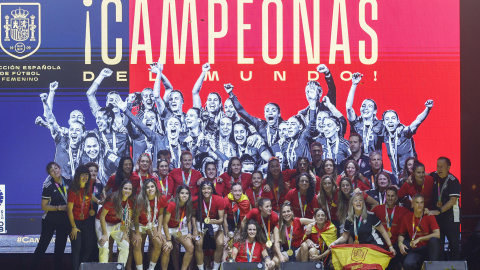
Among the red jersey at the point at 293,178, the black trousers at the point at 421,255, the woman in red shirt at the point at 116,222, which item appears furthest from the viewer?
the red jersey at the point at 293,178

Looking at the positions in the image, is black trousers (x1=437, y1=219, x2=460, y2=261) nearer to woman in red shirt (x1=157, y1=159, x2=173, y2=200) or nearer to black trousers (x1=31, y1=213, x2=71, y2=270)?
woman in red shirt (x1=157, y1=159, x2=173, y2=200)

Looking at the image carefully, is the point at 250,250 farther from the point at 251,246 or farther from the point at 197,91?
the point at 197,91

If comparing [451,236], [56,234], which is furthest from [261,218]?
[56,234]

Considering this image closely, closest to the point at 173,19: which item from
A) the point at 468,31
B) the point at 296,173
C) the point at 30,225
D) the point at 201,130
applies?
the point at 201,130

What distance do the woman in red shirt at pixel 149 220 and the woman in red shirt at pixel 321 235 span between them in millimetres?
1594

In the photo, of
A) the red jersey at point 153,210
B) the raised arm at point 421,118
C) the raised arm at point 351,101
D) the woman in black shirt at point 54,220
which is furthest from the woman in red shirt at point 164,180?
the raised arm at point 421,118

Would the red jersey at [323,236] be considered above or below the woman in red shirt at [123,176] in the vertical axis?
below

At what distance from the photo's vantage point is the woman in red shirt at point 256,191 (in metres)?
7.84

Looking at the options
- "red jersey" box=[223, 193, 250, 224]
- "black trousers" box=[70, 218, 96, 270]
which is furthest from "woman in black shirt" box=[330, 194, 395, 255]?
"black trousers" box=[70, 218, 96, 270]

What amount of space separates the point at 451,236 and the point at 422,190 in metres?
0.59

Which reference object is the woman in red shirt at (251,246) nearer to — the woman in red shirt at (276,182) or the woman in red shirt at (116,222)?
the woman in red shirt at (276,182)

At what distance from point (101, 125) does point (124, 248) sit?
1.42 m

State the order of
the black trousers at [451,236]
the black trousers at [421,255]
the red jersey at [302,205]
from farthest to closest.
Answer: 1. the red jersey at [302,205]
2. the black trousers at [451,236]
3. the black trousers at [421,255]

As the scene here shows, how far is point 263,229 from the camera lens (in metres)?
7.57
